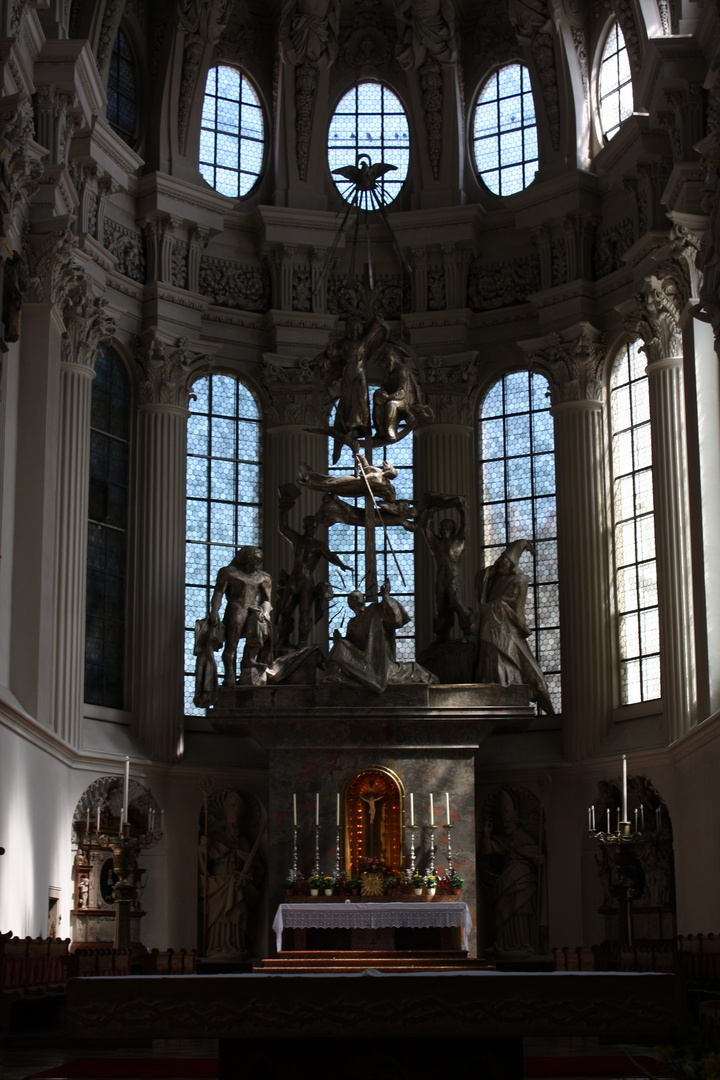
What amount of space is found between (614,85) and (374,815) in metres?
12.5

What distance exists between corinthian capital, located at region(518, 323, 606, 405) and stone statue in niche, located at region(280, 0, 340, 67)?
21.2 feet

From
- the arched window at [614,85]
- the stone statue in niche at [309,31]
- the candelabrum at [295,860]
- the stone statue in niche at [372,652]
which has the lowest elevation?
the candelabrum at [295,860]

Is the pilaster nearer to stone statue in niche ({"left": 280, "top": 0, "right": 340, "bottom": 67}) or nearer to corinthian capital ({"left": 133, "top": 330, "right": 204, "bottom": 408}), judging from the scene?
corinthian capital ({"left": 133, "top": 330, "right": 204, "bottom": 408})

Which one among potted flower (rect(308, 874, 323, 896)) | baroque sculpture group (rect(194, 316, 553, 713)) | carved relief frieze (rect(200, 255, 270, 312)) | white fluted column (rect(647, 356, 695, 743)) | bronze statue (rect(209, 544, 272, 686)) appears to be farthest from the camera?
carved relief frieze (rect(200, 255, 270, 312))

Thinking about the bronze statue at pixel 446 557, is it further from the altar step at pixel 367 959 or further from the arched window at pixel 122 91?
the arched window at pixel 122 91

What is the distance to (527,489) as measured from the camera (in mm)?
24172

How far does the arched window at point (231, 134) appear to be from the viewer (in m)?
25.7

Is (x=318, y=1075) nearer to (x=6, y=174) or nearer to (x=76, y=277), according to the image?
(x=6, y=174)

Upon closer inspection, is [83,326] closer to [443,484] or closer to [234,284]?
[234,284]

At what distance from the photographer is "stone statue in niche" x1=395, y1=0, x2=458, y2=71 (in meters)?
25.0

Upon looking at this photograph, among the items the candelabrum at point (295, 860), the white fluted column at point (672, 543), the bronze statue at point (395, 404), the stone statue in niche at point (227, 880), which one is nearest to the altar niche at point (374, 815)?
the candelabrum at point (295, 860)

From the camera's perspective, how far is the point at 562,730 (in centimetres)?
2236

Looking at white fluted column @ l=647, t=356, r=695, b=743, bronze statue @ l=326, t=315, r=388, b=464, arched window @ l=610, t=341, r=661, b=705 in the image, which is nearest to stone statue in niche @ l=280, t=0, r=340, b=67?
bronze statue @ l=326, t=315, r=388, b=464

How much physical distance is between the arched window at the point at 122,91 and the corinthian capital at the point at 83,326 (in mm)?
4006
